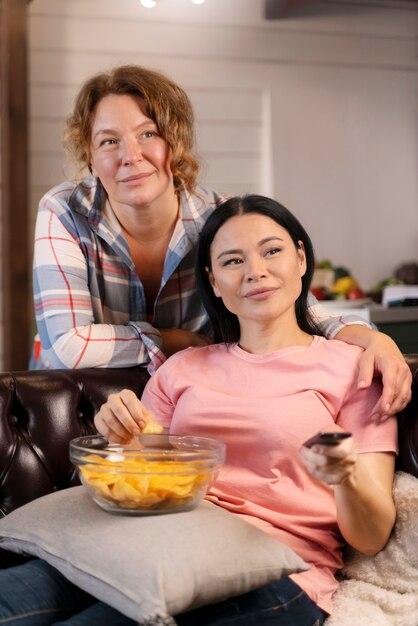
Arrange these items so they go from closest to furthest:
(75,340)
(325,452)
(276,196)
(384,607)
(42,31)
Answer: (325,452) → (384,607) → (75,340) → (42,31) → (276,196)

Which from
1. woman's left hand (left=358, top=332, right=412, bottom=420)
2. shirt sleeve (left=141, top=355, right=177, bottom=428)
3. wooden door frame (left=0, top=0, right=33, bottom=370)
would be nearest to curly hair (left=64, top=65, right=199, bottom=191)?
shirt sleeve (left=141, top=355, right=177, bottom=428)

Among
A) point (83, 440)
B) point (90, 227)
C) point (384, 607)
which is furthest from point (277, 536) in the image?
point (90, 227)

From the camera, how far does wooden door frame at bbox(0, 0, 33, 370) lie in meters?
4.57

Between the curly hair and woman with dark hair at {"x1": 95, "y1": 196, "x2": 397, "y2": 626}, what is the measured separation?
0.41 m

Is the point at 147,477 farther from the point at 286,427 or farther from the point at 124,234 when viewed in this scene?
the point at 124,234

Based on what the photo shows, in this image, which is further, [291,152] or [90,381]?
[291,152]

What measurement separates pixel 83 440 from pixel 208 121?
Result: 351cm

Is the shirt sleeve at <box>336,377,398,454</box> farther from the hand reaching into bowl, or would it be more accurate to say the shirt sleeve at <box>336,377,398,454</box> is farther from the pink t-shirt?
the hand reaching into bowl

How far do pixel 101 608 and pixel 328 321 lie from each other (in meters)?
0.84

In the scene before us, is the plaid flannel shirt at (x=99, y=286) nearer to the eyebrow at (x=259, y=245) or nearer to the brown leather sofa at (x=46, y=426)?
the brown leather sofa at (x=46, y=426)

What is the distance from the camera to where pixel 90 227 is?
2299 millimetres

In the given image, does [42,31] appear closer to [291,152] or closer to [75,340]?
[291,152]

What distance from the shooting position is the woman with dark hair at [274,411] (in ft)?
5.20

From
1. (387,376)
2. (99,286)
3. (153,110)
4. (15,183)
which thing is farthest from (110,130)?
(15,183)
